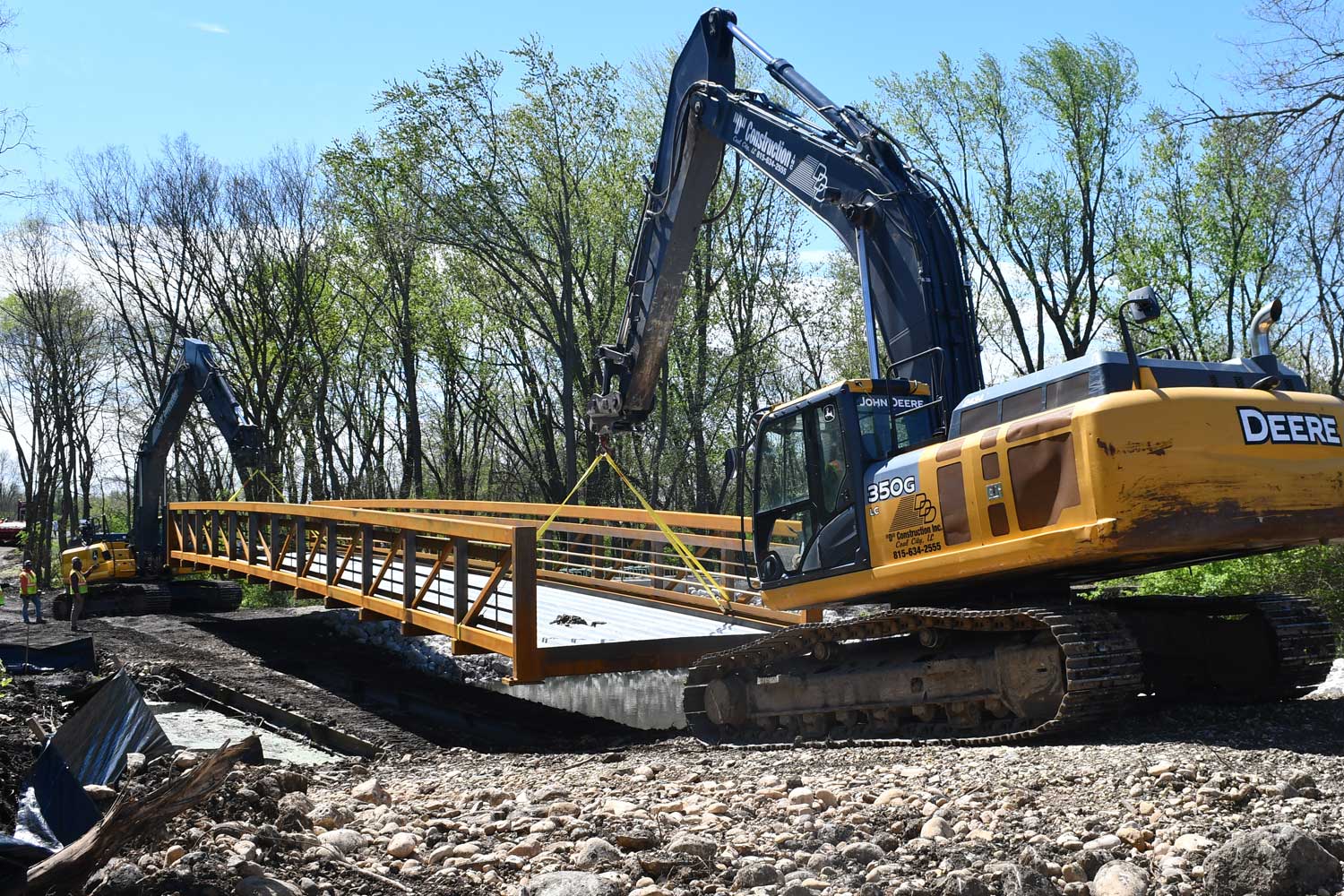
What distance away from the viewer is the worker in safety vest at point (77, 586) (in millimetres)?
21547

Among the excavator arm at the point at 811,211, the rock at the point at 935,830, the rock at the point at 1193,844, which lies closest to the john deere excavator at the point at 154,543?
the excavator arm at the point at 811,211

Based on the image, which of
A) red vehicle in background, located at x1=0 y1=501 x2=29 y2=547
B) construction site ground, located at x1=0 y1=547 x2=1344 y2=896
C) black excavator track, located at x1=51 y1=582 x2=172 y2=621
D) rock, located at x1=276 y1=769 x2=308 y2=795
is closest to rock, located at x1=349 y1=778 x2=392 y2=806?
construction site ground, located at x1=0 y1=547 x2=1344 y2=896

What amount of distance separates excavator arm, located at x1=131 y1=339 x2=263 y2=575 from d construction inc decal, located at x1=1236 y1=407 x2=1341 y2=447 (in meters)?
18.0

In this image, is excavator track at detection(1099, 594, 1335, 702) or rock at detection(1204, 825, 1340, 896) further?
excavator track at detection(1099, 594, 1335, 702)

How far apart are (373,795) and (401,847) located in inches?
64.9

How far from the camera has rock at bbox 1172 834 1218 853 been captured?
179 inches

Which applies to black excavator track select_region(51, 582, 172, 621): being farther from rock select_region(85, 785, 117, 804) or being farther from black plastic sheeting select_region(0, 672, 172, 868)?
rock select_region(85, 785, 117, 804)


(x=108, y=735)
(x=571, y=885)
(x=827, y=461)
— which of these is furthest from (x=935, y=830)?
(x=108, y=735)

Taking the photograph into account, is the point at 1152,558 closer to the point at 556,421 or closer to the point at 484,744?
the point at 484,744

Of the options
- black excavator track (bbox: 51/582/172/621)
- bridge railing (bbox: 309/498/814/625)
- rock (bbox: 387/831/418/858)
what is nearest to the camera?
rock (bbox: 387/831/418/858)

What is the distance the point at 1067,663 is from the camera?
6648 mm

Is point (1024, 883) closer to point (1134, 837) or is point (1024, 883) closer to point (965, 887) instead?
point (965, 887)

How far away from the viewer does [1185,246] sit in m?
29.3

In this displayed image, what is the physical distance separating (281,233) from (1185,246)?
28.0 m
